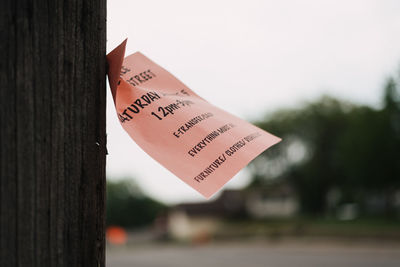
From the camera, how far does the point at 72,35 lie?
0.88m

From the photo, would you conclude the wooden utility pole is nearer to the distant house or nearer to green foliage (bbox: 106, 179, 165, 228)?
the distant house

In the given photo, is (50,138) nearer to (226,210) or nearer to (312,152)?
(312,152)

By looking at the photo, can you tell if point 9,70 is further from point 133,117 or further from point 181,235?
point 181,235

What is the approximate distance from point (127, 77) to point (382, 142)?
96.4ft

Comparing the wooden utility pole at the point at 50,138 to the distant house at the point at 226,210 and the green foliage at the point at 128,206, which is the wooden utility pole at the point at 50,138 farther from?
the green foliage at the point at 128,206

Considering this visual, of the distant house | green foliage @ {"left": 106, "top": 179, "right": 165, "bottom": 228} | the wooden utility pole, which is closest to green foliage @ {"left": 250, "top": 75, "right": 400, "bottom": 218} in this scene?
the distant house

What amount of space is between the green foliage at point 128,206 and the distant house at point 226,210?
3.34 m

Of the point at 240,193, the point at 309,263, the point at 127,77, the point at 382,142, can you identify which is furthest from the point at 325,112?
the point at 127,77

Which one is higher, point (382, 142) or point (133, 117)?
point (382, 142)

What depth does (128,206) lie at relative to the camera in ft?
163

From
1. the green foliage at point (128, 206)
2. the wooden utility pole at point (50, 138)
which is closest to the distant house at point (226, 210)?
the green foliage at point (128, 206)

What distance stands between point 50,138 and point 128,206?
1981 inches

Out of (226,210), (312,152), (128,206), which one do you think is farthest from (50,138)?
(226,210)

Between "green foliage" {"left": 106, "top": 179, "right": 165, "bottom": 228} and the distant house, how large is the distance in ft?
11.0
